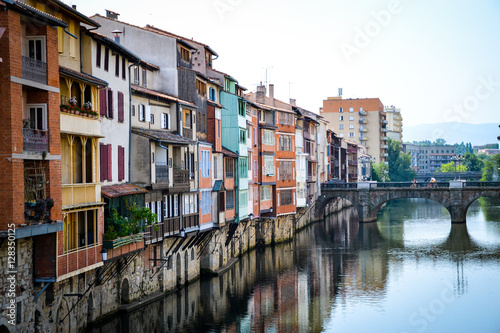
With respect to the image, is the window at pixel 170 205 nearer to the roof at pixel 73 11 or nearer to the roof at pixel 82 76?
the roof at pixel 82 76

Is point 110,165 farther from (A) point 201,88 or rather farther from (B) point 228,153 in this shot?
(B) point 228,153

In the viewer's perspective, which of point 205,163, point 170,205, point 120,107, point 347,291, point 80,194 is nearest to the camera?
point 80,194

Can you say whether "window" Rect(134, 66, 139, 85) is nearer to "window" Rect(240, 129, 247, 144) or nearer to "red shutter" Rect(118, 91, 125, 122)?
"red shutter" Rect(118, 91, 125, 122)

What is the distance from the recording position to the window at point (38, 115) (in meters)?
31.5

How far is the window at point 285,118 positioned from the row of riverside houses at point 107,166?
12.5 metres

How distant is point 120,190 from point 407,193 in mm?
84679

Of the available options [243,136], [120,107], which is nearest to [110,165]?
[120,107]

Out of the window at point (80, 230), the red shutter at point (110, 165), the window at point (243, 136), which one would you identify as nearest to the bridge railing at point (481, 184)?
the window at point (243, 136)

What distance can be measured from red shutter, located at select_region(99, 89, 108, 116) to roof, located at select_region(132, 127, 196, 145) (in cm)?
501

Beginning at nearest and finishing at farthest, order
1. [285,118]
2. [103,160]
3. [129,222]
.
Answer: [103,160] < [129,222] < [285,118]

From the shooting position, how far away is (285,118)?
300ft

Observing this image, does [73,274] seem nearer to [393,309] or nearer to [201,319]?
[201,319]

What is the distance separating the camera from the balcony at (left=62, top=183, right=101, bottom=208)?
111 ft

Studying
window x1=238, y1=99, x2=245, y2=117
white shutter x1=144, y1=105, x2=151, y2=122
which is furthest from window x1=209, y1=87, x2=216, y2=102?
white shutter x1=144, y1=105, x2=151, y2=122
